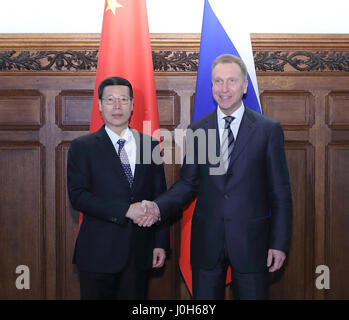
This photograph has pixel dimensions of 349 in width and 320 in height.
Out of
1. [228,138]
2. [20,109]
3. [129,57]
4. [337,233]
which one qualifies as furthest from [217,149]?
[20,109]

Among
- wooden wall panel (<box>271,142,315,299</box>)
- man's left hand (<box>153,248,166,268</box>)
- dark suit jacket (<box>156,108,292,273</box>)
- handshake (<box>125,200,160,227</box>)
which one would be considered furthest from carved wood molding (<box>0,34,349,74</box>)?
man's left hand (<box>153,248,166,268</box>)

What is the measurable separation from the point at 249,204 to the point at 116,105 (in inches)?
32.4

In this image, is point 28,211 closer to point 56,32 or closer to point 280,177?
point 56,32

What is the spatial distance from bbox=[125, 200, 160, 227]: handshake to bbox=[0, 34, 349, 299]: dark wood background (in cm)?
87

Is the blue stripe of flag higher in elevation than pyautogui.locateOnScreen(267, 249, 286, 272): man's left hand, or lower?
higher

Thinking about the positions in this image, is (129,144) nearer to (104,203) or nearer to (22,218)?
(104,203)

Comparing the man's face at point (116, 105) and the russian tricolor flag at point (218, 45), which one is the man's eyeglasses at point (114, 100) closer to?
the man's face at point (116, 105)

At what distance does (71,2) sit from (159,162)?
1.55 metres

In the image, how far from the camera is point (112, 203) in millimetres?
1844

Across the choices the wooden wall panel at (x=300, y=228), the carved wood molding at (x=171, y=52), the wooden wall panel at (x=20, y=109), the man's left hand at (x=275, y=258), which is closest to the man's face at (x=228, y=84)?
the man's left hand at (x=275, y=258)

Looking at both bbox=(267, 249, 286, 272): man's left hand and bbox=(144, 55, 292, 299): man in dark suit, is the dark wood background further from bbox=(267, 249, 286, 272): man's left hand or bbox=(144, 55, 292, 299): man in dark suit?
bbox=(267, 249, 286, 272): man's left hand

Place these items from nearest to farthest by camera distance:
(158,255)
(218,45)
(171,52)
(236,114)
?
(236,114) < (158,255) < (218,45) < (171,52)

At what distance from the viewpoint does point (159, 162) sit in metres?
2.05

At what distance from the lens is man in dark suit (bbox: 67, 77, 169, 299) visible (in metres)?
1.85
